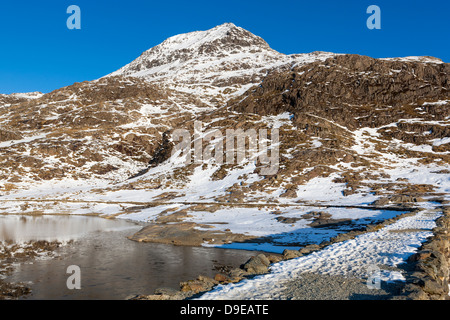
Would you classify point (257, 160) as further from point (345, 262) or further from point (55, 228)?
point (345, 262)

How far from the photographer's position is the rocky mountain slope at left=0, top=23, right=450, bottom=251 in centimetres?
4984

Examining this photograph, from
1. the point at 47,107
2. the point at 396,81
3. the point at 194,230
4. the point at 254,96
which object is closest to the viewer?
the point at 194,230

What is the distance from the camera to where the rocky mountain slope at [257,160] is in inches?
1962

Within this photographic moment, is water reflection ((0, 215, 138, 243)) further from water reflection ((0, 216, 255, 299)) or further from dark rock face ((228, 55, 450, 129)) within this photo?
dark rock face ((228, 55, 450, 129))

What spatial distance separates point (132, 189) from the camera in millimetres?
86750

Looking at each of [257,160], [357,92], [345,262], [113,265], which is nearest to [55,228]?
[113,265]

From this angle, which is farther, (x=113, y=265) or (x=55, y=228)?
(x=55, y=228)

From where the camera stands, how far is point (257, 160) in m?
89.4

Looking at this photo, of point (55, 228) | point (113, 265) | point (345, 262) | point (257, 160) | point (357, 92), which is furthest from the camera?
Answer: point (357, 92)

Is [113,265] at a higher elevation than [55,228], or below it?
higher

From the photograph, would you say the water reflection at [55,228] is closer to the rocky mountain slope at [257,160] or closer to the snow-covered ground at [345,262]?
the rocky mountain slope at [257,160]

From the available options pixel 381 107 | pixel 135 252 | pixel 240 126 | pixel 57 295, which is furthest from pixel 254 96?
pixel 57 295
